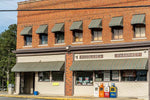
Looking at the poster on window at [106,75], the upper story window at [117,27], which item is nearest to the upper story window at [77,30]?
the upper story window at [117,27]

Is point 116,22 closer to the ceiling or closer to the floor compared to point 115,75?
closer to the ceiling

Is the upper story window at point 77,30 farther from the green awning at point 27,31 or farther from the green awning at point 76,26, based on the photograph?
the green awning at point 27,31

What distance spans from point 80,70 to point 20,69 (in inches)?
316

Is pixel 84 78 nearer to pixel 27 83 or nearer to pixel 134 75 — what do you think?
pixel 134 75

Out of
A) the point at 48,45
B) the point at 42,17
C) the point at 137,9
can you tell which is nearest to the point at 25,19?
the point at 42,17

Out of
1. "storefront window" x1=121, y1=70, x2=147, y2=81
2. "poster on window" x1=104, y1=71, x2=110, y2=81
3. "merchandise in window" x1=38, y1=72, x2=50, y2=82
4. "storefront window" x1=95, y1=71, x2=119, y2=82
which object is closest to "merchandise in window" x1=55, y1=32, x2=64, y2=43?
"merchandise in window" x1=38, y1=72, x2=50, y2=82

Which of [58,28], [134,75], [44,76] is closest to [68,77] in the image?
[44,76]

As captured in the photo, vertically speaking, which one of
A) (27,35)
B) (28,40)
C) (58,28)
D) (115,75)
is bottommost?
(115,75)

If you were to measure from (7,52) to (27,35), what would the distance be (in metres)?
22.3

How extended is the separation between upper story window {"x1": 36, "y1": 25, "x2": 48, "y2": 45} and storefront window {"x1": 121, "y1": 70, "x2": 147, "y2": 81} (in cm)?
1007

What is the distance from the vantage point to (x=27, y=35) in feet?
111

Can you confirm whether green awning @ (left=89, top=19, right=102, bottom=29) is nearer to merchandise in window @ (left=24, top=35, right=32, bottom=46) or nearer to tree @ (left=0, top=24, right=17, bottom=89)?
merchandise in window @ (left=24, top=35, right=32, bottom=46)

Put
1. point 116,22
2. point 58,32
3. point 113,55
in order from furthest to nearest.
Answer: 1. point 58,32
2. point 113,55
3. point 116,22

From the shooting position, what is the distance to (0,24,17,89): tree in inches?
2044
